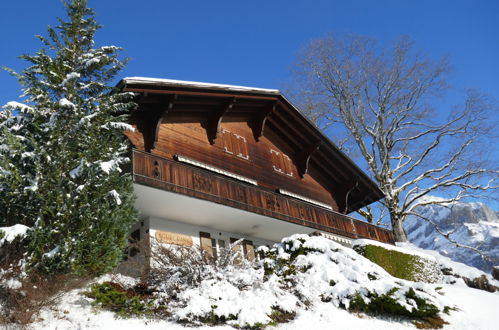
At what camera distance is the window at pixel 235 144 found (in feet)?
60.9

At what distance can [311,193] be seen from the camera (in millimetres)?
22672

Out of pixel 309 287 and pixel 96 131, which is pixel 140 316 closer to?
pixel 309 287

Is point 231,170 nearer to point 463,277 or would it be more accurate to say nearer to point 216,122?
point 216,122

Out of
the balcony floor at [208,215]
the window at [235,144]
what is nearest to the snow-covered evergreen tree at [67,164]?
the balcony floor at [208,215]

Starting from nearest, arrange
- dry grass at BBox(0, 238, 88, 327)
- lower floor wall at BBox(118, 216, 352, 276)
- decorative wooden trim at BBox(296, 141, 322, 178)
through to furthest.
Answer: dry grass at BBox(0, 238, 88, 327), lower floor wall at BBox(118, 216, 352, 276), decorative wooden trim at BBox(296, 141, 322, 178)

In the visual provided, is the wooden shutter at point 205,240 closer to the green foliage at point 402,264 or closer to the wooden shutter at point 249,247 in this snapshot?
the wooden shutter at point 249,247

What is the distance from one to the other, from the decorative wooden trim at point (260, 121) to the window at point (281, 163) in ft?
4.07

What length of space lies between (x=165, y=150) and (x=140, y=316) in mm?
8259

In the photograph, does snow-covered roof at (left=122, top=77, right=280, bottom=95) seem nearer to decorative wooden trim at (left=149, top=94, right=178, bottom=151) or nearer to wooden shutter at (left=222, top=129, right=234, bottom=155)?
decorative wooden trim at (left=149, top=94, right=178, bottom=151)

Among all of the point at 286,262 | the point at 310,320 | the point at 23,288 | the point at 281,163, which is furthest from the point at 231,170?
the point at 23,288

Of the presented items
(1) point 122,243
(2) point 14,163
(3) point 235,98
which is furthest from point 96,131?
(3) point 235,98

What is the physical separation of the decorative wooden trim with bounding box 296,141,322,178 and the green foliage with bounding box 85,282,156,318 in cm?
1496

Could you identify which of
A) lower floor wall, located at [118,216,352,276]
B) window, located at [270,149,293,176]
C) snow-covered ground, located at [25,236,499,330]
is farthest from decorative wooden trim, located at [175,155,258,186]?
snow-covered ground, located at [25,236,499,330]

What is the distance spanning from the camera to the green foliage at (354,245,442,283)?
16.9 meters
